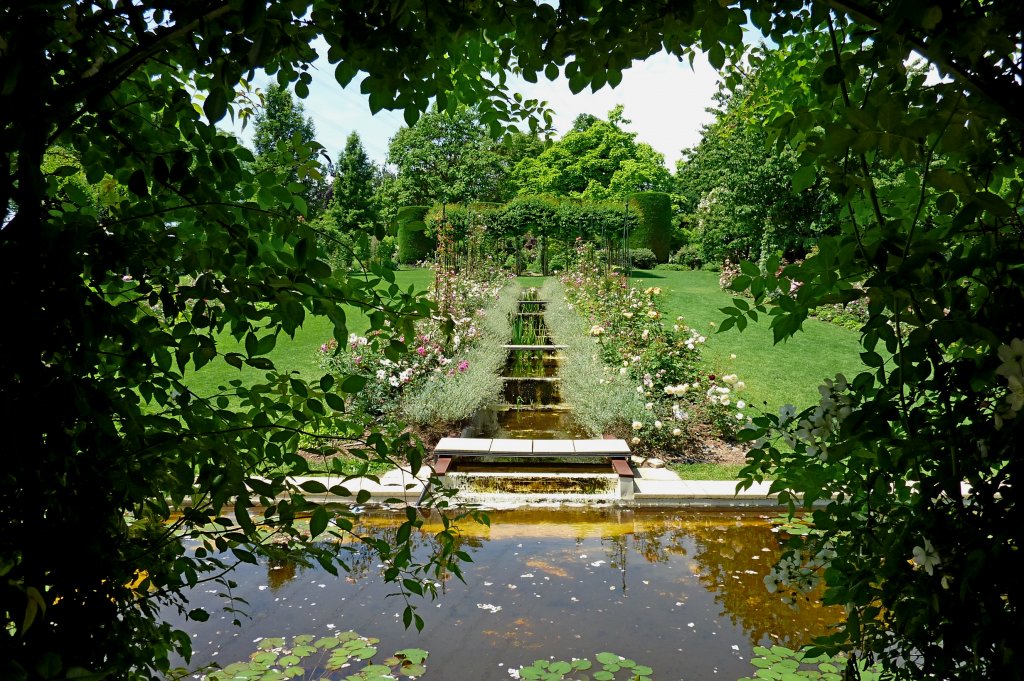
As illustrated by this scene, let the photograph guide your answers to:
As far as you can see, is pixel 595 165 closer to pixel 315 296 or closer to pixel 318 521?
pixel 315 296

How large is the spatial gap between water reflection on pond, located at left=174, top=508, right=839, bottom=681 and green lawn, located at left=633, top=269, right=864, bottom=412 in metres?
2.62

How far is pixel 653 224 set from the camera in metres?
25.4

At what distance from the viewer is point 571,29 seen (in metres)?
1.42

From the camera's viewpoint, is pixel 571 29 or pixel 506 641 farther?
pixel 506 641

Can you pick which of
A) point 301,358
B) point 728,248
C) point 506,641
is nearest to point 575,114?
point 728,248

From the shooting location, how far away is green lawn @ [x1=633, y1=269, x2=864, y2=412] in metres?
8.56

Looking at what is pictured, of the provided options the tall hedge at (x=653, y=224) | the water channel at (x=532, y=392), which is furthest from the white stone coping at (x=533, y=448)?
the tall hedge at (x=653, y=224)

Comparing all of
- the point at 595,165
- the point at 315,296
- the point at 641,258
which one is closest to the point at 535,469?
the point at 315,296

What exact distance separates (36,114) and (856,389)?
1553mm

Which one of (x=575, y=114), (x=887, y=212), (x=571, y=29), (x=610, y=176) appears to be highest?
(x=575, y=114)

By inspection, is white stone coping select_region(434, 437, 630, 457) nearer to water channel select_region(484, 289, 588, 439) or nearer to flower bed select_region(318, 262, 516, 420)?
flower bed select_region(318, 262, 516, 420)

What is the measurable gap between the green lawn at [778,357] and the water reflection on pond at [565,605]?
8.60ft

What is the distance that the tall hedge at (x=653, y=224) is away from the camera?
80.9 ft

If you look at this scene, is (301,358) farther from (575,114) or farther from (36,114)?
(575,114)
